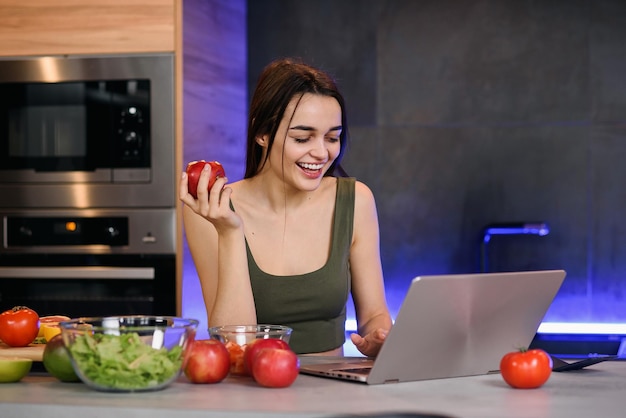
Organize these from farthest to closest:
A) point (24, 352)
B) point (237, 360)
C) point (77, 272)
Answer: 1. point (77, 272)
2. point (24, 352)
3. point (237, 360)

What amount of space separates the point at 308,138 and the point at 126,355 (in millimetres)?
1038

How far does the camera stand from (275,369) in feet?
5.32

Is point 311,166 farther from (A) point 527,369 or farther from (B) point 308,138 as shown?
(A) point 527,369

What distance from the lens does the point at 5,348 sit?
2008mm

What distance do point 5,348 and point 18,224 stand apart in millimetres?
1787

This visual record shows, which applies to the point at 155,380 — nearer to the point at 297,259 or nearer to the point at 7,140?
the point at 297,259

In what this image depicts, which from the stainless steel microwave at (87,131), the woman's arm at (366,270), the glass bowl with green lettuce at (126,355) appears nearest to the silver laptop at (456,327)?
the glass bowl with green lettuce at (126,355)

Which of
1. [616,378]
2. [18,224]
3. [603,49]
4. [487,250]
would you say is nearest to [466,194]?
[487,250]

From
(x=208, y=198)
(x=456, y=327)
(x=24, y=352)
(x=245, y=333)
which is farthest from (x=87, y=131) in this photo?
(x=456, y=327)

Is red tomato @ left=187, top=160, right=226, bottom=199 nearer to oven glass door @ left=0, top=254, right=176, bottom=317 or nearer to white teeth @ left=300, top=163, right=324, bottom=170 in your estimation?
white teeth @ left=300, top=163, right=324, bottom=170

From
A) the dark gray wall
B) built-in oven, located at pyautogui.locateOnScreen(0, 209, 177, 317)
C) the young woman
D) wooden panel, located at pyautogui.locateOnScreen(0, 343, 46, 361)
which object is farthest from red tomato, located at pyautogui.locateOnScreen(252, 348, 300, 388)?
the dark gray wall

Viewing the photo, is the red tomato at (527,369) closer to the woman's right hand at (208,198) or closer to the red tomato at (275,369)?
the red tomato at (275,369)

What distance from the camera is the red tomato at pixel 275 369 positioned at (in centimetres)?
162

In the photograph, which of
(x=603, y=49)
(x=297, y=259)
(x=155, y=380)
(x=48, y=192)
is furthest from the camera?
(x=603, y=49)
